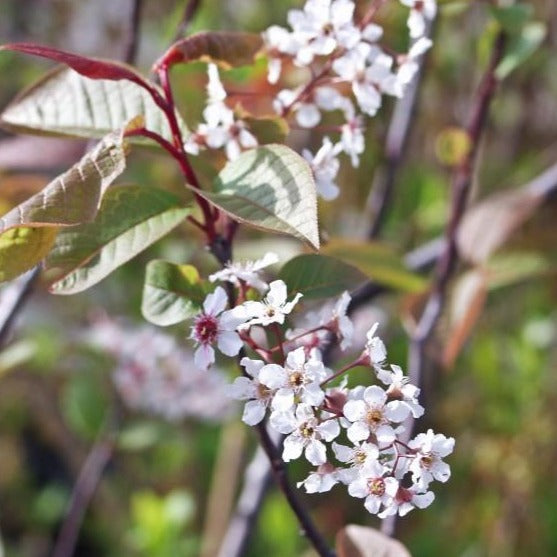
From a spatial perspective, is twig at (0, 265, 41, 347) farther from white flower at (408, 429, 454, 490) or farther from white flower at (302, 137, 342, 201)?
white flower at (408, 429, 454, 490)

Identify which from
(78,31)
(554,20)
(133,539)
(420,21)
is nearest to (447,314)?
(420,21)

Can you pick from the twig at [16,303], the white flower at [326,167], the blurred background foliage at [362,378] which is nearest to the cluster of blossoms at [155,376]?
the blurred background foliage at [362,378]

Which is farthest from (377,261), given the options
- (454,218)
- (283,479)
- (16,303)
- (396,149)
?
(283,479)

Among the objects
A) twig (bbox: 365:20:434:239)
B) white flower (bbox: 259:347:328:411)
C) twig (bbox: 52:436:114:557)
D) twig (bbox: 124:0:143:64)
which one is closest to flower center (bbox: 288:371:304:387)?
white flower (bbox: 259:347:328:411)

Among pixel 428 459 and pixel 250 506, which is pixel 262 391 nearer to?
pixel 428 459

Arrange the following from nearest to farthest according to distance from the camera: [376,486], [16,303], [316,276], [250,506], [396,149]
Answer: [376,486] < [316,276] < [16,303] < [250,506] < [396,149]

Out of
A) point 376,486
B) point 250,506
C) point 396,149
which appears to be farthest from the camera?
point 396,149

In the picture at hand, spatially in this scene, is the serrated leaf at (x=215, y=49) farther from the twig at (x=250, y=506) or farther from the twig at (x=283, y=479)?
the twig at (x=250, y=506)
